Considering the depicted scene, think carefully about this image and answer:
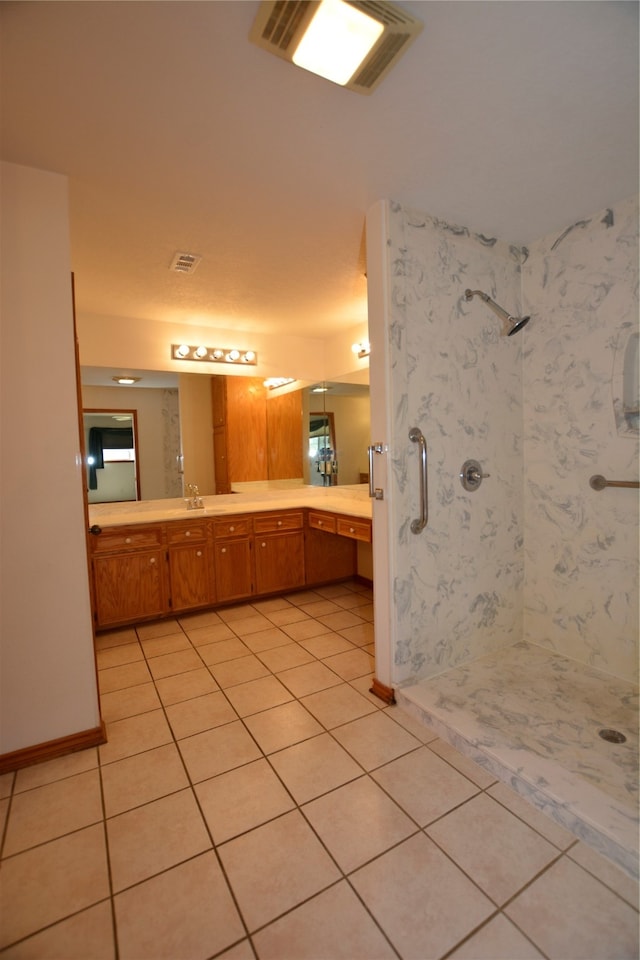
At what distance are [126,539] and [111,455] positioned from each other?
2.64 ft

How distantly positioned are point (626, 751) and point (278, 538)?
8.76 feet

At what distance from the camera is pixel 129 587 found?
317cm

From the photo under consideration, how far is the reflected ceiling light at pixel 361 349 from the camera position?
3836 millimetres

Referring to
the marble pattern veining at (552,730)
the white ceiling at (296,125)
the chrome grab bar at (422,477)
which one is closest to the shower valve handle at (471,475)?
the chrome grab bar at (422,477)

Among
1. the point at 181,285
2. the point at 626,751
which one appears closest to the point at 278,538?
the point at 181,285

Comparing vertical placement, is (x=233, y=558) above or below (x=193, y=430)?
below

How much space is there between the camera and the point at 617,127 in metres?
1.62

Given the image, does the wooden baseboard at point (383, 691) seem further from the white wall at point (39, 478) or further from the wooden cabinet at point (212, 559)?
the white wall at point (39, 478)

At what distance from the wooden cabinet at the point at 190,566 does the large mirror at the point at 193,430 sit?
578 millimetres

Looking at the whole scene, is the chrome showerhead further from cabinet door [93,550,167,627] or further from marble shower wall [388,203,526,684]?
cabinet door [93,550,167,627]

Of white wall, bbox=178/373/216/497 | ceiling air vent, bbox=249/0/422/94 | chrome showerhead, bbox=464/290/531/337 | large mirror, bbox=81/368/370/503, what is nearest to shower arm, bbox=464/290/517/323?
chrome showerhead, bbox=464/290/531/337

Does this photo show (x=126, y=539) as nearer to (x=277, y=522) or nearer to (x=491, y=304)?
(x=277, y=522)

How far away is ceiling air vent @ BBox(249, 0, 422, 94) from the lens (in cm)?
112

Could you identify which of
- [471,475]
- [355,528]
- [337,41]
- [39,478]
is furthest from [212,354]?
[337,41]
